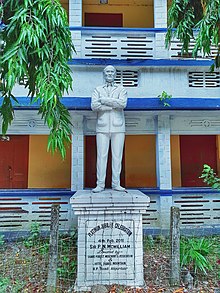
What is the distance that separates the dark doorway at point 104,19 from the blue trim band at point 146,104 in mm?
3189

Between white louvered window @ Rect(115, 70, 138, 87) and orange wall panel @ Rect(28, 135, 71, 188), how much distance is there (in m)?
2.86

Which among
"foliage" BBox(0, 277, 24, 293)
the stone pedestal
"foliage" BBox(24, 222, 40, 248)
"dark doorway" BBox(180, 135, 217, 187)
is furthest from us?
"dark doorway" BBox(180, 135, 217, 187)

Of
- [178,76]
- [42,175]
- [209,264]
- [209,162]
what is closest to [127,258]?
[209,264]

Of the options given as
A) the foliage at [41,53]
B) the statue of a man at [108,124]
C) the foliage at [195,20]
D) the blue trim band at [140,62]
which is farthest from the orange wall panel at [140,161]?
the foliage at [41,53]

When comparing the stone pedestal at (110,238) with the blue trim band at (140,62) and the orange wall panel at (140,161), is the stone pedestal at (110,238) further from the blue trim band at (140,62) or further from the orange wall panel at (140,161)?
the orange wall panel at (140,161)

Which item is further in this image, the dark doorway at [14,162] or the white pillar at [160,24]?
the dark doorway at [14,162]

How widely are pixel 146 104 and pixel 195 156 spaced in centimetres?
334

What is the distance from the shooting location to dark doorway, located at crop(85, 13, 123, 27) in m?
8.04

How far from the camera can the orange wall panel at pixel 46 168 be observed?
8.22 metres

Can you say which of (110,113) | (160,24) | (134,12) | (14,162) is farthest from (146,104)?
(14,162)

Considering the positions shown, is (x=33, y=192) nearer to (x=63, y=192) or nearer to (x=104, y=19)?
(x=63, y=192)

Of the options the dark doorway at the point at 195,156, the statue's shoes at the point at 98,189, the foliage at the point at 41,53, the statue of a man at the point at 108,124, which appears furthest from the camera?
the dark doorway at the point at 195,156

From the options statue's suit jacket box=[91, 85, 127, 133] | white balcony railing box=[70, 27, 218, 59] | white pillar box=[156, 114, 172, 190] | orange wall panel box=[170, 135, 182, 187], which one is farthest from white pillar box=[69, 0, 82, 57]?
orange wall panel box=[170, 135, 182, 187]

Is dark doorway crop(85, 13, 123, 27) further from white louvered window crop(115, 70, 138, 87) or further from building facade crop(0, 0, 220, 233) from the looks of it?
white louvered window crop(115, 70, 138, 87)
